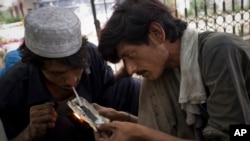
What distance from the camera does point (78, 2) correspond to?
4855mm

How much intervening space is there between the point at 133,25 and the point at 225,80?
0.49 m

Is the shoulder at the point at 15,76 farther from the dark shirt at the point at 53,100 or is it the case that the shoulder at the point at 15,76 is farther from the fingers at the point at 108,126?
the fingers at the point at 108,126

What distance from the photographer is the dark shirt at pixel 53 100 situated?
6.81 feet

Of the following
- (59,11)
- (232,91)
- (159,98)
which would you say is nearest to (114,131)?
(159,98)

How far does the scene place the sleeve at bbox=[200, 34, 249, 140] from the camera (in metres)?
1.50

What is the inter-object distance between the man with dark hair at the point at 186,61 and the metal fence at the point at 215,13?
3.27 m

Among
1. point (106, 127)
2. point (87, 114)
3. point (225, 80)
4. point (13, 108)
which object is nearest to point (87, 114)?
point (87, 114)

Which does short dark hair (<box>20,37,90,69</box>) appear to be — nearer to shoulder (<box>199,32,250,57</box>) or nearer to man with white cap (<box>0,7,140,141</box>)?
man with white cap (<box>0,7,140,141</box>)

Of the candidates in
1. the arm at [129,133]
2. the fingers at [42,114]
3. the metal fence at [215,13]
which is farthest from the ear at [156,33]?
the metal fence at [215,13]

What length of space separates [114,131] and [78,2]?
11.2 feet

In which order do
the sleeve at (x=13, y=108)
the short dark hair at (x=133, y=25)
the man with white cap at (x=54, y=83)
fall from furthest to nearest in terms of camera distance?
the sleeve at (x=13, y=108), the man with white cap at (x=54, y=83), the short dark hair at (x=133, y=25)

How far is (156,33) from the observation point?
1687 mm

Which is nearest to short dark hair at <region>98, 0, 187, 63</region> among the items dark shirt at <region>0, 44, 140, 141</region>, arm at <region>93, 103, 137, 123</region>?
arm at <region>93, 103, 137, 123</region>

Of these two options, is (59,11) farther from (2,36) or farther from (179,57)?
(2,36)
